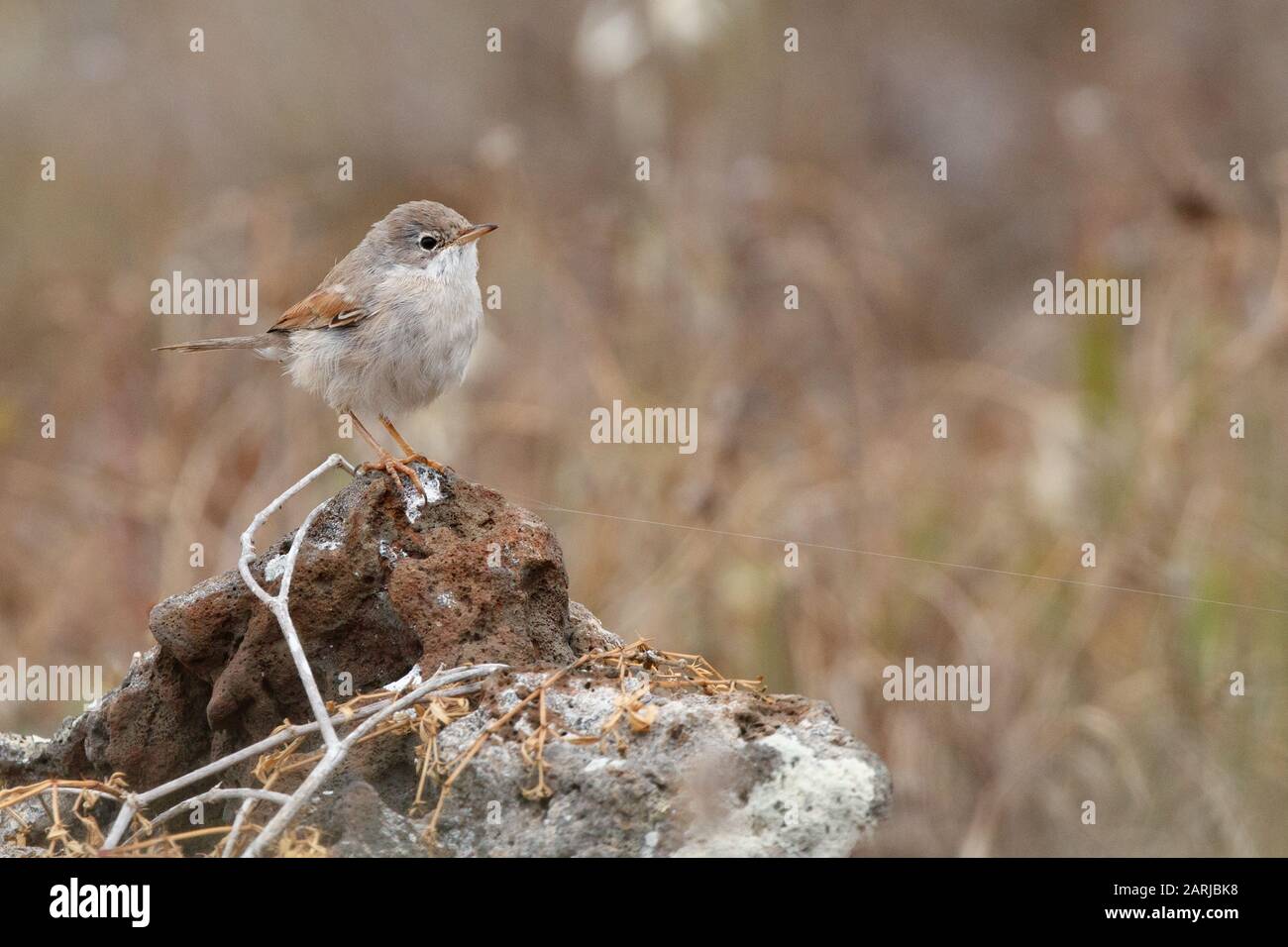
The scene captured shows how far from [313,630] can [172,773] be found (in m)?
0.49

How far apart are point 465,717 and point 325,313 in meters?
1.78

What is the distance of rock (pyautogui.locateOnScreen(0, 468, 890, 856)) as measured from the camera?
2.68 metres

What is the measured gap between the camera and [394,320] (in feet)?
13.7

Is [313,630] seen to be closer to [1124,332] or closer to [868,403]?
[868,403]

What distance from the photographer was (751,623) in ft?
20.2

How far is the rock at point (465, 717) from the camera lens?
2682mm

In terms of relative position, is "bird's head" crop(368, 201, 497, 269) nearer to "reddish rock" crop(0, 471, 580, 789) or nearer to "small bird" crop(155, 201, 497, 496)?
"small bird" crop(155, 201, 497, 496)

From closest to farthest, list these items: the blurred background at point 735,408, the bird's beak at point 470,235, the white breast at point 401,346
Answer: the white breast at point 401,346 < the bird's beak at point 470,235 < the blurred background at point 735,408

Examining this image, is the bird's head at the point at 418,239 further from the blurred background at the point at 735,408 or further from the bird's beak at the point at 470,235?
the blurred background at the point at 735,408
